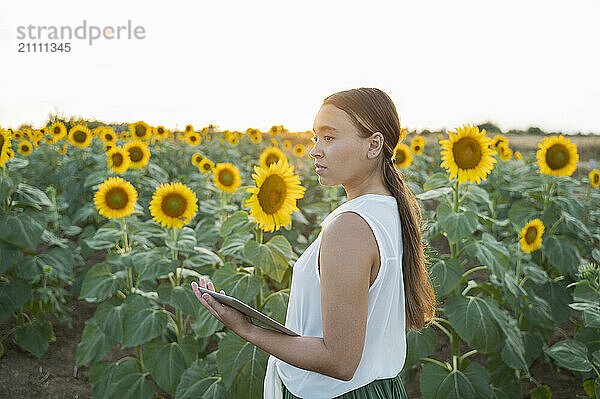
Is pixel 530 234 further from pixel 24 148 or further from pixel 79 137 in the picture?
pixel 24 148

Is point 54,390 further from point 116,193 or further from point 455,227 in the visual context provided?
point 455,227

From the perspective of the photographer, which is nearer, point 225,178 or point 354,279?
point 354,279

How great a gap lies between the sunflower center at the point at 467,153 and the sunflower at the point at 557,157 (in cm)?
A: 107

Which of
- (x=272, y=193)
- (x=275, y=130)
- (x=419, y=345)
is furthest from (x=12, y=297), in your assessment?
(x=275, y=130)

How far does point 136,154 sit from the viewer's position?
15.9 feet

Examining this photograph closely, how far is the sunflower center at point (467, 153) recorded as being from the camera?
3215mm

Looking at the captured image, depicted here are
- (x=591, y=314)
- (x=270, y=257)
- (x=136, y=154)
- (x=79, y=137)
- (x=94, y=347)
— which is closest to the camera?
(x=591, y=314)

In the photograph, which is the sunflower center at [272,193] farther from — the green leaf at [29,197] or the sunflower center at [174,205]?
the green leaf at [29,197]

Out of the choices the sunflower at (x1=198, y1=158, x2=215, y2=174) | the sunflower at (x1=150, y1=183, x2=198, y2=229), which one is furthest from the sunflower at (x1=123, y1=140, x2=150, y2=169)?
the sunflower at (x1=150, y1=183, x2=198, y2=229)

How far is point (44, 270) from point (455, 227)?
2.78m

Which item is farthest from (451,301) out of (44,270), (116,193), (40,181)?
(40,181)

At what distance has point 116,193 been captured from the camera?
3514mm

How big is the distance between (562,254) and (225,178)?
2.33 m

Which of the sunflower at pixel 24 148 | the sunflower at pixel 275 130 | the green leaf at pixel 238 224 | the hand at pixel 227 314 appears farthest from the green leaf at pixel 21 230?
the sunflower at pixel 275 130
